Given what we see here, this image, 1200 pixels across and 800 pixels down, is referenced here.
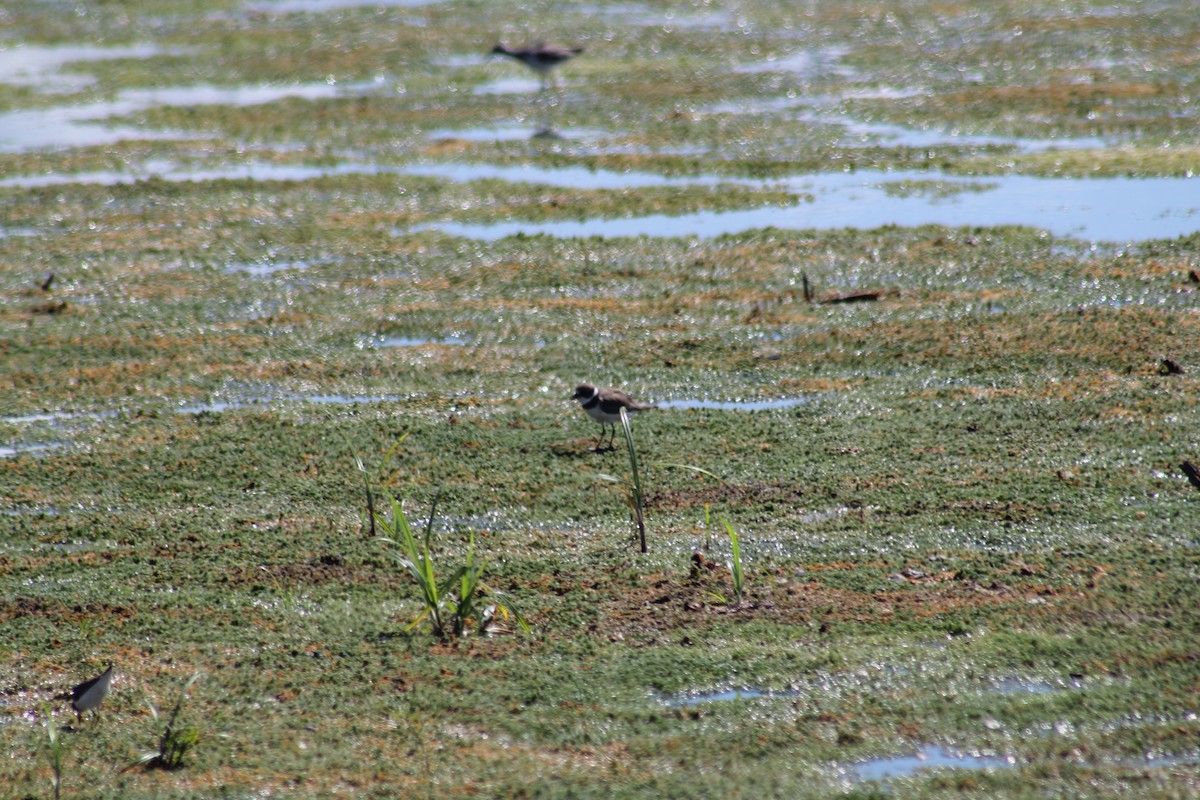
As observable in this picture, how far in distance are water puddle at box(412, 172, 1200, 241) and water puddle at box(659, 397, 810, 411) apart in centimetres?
415

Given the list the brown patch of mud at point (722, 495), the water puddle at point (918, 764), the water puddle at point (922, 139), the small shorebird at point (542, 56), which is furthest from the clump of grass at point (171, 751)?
the small shorebird at point (542, 56)

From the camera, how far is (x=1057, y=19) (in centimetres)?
2189

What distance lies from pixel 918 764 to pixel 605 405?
12.9ft

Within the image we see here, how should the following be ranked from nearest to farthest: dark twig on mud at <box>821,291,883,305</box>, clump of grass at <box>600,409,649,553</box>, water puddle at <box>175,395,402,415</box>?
1. clump of grass at <box>600,409,649,553</box>
2. water puddle at <box>175,395,402,415</box>
3. dark twig on mud at <box>821,291,883,305</box>

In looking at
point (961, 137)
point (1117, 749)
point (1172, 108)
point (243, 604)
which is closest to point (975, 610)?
point (1117, 749)

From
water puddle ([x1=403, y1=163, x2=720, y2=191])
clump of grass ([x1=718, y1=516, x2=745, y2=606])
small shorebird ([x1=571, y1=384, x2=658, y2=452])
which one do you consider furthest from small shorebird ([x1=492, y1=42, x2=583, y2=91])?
clump of grass ([x1=718, y1=516, x2=745, y2=606])

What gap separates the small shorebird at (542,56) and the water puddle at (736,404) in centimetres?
1193

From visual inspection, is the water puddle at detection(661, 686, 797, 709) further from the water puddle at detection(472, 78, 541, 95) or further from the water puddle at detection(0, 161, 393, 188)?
the water puddle at detection(472, 78, 541, 95)

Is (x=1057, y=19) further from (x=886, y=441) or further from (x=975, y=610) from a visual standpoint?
(x=975, y=610)

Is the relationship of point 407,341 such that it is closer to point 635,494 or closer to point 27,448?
point 27,448

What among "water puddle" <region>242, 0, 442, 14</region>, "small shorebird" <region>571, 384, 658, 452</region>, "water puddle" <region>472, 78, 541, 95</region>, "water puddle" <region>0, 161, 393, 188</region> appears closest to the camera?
"small shorebird" <region>571, 384, 658, 452</region>

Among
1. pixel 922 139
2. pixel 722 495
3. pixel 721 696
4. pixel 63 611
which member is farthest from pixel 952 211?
pixel 63 611

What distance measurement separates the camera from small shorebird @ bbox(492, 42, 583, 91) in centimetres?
2011

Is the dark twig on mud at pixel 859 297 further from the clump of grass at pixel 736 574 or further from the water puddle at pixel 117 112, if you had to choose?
the water puddle at pixel 117 112
